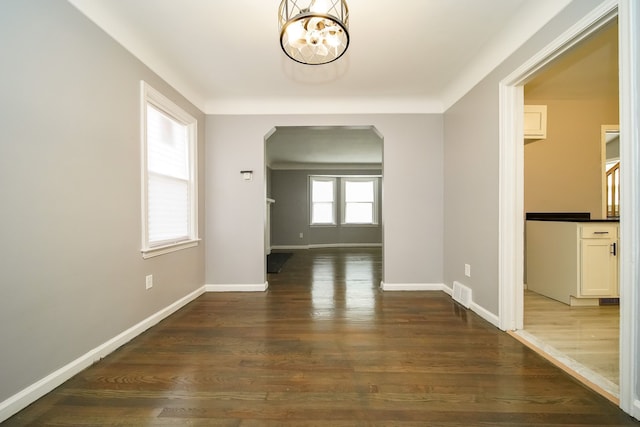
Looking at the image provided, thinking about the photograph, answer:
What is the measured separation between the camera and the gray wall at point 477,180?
2.27m

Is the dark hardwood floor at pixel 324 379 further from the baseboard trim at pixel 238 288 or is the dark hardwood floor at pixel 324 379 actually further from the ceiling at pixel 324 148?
the ceiling at pixel 324 148

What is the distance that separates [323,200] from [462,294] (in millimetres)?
5473

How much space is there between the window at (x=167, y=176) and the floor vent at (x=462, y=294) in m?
3.13

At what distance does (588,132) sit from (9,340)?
585 centimetres

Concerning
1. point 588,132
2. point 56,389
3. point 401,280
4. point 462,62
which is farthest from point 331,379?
point 588,132

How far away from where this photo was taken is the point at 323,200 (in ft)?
26.0

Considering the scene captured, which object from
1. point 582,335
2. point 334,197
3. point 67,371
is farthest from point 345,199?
point 67,371

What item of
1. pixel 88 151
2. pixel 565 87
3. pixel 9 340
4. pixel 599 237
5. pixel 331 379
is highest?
pixel 565 87

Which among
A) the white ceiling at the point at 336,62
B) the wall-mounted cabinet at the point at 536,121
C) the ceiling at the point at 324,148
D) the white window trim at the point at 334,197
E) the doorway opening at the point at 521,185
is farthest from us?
the white window trim at the point at 334,197

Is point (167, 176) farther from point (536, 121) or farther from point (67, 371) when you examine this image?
point (536, 121)

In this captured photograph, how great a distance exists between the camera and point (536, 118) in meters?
3.08

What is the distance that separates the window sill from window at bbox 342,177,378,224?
541 cm

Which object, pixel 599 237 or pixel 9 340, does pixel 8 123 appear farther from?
pixel 599 237

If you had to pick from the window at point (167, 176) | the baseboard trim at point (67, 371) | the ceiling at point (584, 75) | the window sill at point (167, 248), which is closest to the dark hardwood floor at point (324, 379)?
the baseboard trim at point (67, 371)
